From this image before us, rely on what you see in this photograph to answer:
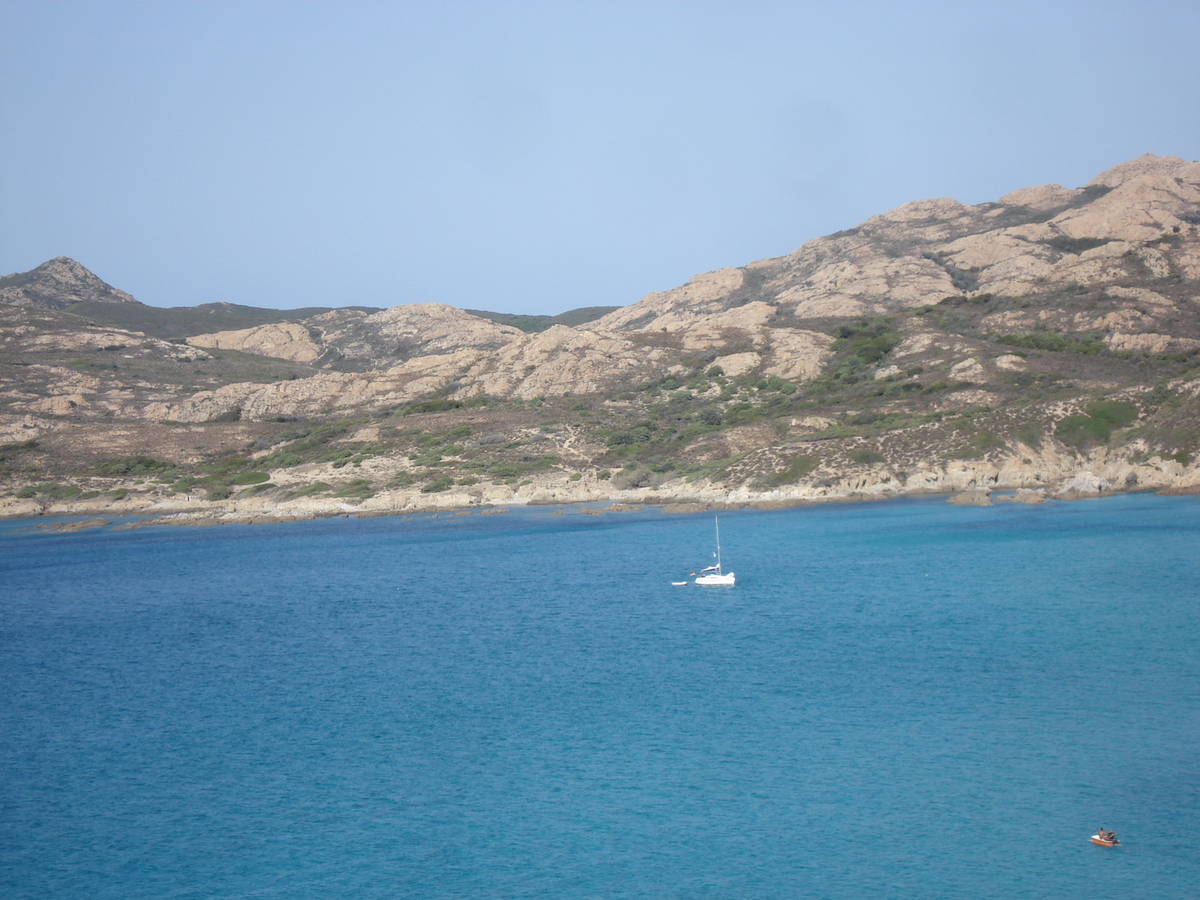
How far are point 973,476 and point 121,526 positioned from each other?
6652 cm

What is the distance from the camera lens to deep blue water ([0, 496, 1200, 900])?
14.4m

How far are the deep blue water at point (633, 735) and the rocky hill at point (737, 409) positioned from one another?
88.8 feet

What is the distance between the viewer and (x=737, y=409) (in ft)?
315

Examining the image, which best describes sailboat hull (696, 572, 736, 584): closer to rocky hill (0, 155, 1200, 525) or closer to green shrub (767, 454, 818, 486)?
rocky hill (0, 155, 1200, 525)

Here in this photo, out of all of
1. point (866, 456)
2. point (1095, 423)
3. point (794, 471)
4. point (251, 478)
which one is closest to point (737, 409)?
point (794, 471)

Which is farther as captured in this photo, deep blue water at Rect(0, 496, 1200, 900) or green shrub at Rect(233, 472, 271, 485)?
green shrub at Rect(233, 472, 271, 485)

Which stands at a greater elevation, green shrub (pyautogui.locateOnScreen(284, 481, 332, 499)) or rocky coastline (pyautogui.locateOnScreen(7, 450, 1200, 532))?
green shrub (pyautogui.locateOnScreen(284, 481, 332, 499))

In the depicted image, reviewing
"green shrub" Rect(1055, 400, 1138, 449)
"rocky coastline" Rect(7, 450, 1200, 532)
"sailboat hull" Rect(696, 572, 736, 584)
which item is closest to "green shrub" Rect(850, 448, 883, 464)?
"rocky coastline" Rect(7, 450, 1200, 532)

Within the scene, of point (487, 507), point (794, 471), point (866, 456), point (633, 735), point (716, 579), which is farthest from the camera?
point (487, 507)

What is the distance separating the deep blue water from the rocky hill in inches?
1066

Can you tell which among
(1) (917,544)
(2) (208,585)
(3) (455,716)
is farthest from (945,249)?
(3) (455,716)

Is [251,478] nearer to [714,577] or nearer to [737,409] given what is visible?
[737,409]

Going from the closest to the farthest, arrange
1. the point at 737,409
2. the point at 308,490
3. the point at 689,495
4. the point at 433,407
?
the point at 689,495 → the point at 308,490 → the point at 737,409 → the point at 433,407

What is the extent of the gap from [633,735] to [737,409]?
77632 millimetres
